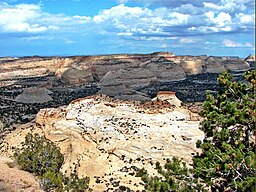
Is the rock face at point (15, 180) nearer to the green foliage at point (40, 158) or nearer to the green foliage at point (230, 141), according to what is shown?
the green foliage at point (40, 158)

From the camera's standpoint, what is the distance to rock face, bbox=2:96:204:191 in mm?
23828

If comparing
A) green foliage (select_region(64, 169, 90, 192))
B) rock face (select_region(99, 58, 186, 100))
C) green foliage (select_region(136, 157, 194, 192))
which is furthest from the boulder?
green foliage (select_region(136, 157, 194, 192))

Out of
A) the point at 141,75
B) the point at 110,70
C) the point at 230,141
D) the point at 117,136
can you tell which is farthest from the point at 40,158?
the point at 110,70

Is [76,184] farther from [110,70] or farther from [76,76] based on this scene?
[110,70]

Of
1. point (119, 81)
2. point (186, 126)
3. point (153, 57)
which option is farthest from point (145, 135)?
point (153, 57)

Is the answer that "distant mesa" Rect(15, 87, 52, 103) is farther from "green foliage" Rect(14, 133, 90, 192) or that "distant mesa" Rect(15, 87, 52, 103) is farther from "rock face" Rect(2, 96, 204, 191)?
"green foliage" Rect(14, 133, 90, 192)

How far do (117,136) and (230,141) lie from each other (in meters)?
13.5

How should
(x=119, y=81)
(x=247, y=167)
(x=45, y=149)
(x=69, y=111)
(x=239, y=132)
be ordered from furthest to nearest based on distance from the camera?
(x=119, y=81) → (x=69, y=111) → (x=45, y=149) → (x=239, y=132) → (x=247, y=167)

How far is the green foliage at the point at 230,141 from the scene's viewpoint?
1105cm

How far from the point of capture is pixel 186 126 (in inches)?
989

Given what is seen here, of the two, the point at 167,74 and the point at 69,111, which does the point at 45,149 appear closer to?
the point at 69,111

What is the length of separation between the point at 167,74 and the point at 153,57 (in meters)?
15.9

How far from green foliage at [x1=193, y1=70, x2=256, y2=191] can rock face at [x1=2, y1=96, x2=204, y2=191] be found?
34.2 feet

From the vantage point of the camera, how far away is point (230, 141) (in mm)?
12500
